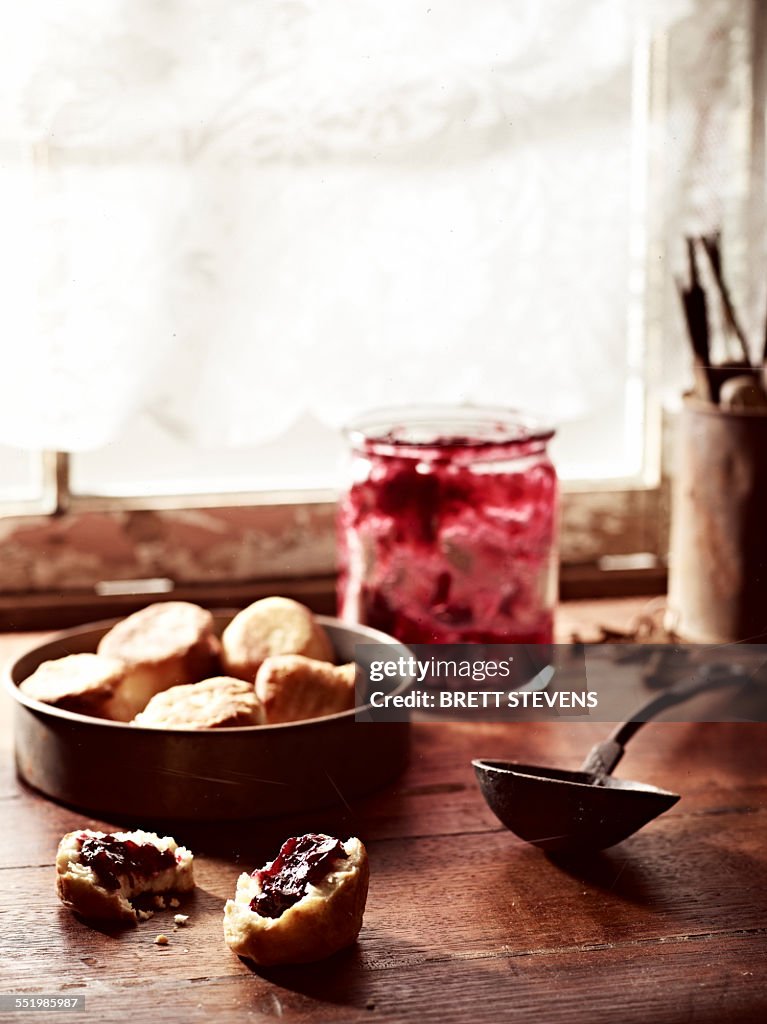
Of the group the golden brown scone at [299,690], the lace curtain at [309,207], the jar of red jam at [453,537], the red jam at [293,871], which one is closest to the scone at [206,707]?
the golden brown scone at [299,690]

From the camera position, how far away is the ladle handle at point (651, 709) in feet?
2.77

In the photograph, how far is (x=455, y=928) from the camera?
0.69 metres

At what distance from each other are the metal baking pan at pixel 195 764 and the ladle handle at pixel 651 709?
6.0 inches

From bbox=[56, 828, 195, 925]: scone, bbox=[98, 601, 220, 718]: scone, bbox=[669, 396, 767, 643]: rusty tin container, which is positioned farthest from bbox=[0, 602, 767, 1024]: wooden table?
bbox=[669, 396, 767, 643]: rusty tin container

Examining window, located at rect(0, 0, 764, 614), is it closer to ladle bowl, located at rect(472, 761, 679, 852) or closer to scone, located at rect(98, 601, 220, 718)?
scone, located at rect(98, 601, 220, 718)

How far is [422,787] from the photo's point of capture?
2.89 feet

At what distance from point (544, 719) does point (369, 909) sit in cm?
34

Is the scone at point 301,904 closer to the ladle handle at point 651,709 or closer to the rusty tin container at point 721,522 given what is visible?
the ladle handle at point 651,709

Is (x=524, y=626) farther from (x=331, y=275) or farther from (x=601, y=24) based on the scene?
(x=601, y=24)

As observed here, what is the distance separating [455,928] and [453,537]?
406 millimetres

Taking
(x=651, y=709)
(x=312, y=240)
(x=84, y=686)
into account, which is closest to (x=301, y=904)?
(x=84, y=686)

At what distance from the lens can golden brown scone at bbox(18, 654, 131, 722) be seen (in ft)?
2.74

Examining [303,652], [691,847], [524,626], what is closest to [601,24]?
[524,626]

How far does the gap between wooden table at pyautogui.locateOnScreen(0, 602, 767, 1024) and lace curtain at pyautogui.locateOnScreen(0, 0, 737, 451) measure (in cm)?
46
